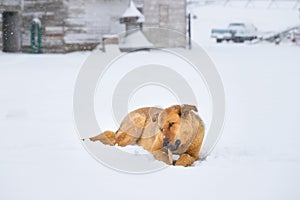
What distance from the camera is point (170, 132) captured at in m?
4.27

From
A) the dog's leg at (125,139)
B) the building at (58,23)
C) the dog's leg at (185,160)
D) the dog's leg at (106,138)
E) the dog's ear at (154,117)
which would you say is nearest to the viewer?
the dog's leg at (185,160)

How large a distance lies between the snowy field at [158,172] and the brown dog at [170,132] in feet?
0.63

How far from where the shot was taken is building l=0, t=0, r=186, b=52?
18609mm

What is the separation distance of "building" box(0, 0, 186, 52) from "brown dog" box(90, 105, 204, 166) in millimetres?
14518

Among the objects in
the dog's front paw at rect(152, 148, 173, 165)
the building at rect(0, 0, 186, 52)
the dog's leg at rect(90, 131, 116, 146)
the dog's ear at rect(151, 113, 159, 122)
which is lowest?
the dog's front paw at rect(152, 148, 173, 165)

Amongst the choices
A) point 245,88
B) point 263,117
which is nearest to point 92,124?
point 263,117

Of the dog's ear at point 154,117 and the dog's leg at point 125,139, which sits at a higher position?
the dog's ear at point 154,117

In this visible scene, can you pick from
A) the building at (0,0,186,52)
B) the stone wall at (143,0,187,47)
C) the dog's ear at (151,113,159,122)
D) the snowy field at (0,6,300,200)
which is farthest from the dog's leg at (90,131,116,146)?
the stone wall at (143,0,187,47)

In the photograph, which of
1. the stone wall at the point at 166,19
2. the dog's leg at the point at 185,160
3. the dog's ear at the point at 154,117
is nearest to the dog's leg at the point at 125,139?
the dog's ear at the point at 154,117

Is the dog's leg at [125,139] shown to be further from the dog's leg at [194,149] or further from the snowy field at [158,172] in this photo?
the dog's leg at [194,149]

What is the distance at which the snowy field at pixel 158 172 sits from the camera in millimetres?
3582

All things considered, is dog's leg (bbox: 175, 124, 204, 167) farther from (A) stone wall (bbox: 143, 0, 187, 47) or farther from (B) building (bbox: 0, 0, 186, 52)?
(A) stone wall (bbox: 143, 0, 187, 47)

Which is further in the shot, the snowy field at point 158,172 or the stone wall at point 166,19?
the stone wall at point 166,19

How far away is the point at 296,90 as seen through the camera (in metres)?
9.23
